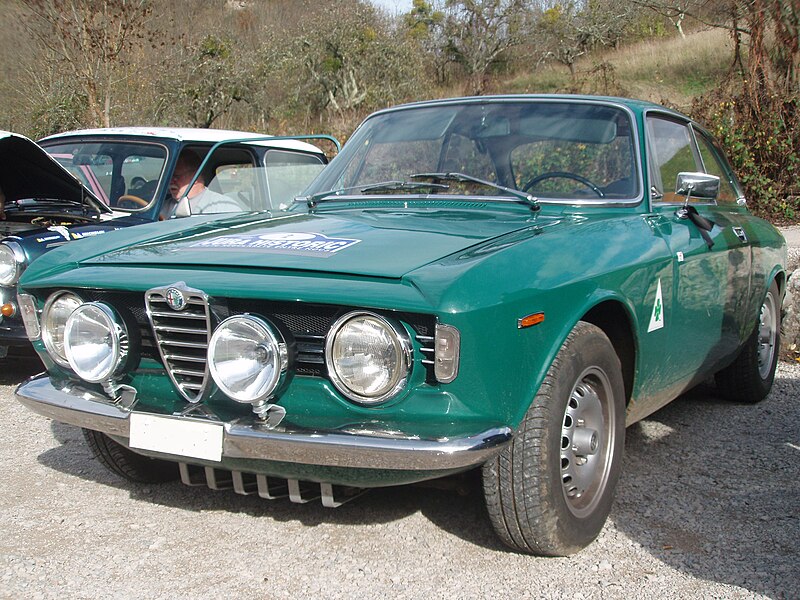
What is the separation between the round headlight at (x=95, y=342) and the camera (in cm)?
279

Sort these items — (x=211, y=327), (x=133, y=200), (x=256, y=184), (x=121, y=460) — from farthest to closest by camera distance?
(x=256, y=184)
(x=133, y=200)
(x=121, y=460)
(x=211, y=327)

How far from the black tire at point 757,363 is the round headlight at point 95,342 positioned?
10.7 ft

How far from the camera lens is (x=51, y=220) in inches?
217

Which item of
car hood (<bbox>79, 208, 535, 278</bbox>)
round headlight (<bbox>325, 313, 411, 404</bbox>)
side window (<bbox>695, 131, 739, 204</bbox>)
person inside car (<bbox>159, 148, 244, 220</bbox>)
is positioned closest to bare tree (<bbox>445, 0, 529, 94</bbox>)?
person inside car (<bbox>159, 148, 244, 220</bbox>)

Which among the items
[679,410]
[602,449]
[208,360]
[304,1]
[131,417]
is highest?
[304,1]

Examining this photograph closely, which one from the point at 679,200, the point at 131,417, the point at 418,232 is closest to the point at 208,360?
the point at 131,417

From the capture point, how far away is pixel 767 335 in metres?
4.94

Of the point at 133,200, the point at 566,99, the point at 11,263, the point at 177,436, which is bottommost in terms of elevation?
the point at 177,436

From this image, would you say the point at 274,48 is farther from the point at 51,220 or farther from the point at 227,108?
the point at 51,220

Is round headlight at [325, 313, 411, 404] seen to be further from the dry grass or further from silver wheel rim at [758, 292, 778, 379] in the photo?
the dry grass

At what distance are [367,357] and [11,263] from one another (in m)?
3.25

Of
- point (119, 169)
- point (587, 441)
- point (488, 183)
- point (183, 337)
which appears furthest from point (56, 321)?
point (119, 169)

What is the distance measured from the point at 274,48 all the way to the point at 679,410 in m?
22.3

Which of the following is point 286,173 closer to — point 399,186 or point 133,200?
point 133,200
